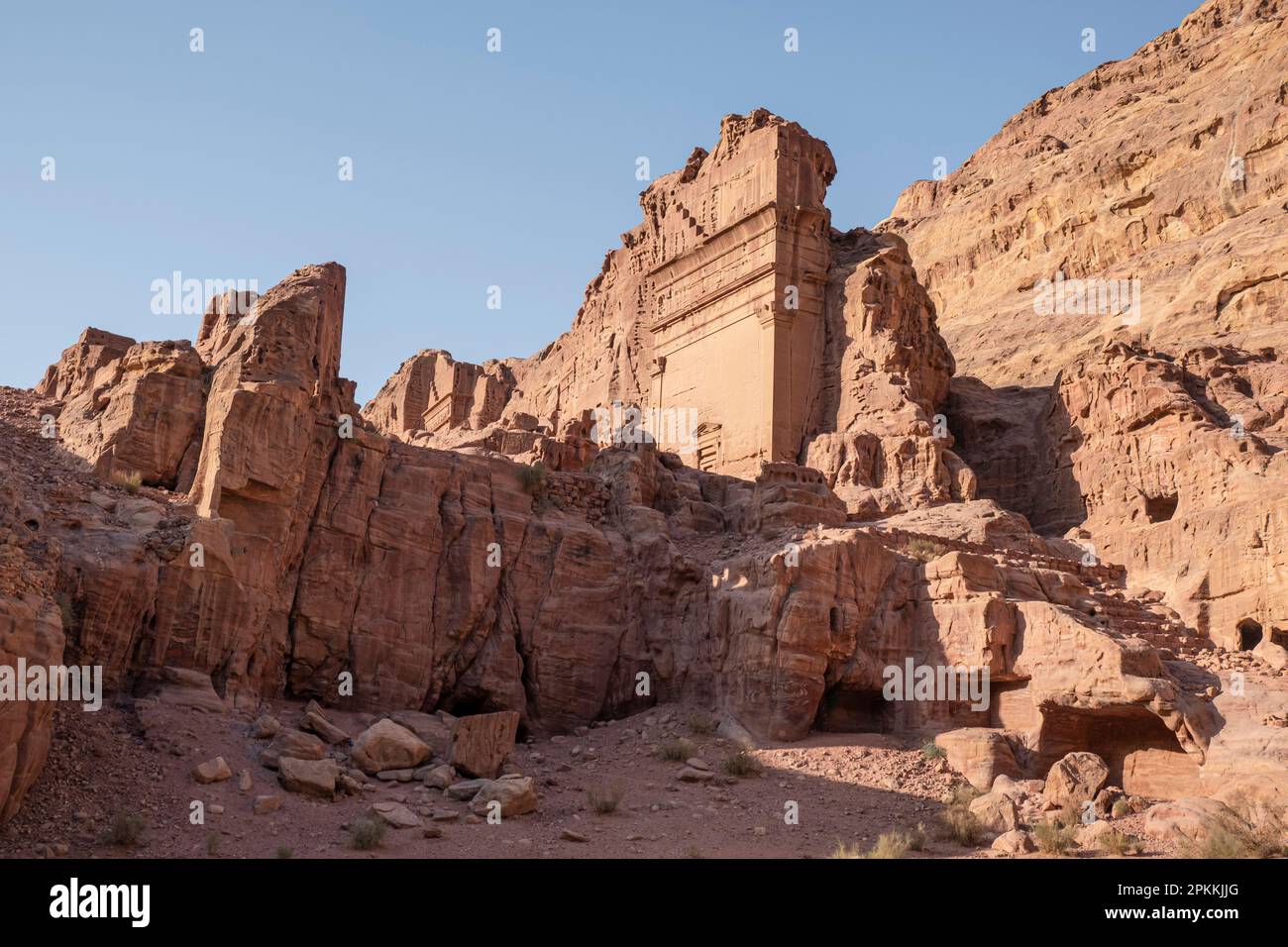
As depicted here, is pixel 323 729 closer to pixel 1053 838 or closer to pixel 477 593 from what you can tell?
pixel 477 593

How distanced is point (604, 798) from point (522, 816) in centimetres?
129

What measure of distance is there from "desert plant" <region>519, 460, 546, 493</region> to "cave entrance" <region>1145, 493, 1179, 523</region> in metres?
13.1

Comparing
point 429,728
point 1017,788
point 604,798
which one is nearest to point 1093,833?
point 1017,788

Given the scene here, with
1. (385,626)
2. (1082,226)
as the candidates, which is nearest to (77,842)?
(385,626)

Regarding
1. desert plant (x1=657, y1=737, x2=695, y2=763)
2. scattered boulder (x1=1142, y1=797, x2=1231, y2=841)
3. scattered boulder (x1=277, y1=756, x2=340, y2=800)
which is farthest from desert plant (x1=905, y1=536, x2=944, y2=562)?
scattered boulder (x1=277, y1=756, x2=340, y2=800)

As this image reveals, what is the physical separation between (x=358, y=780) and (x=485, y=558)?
245 inches

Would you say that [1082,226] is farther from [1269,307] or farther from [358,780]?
[358,780]

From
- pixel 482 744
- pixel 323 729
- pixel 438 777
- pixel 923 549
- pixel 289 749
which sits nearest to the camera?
pixel 289 749

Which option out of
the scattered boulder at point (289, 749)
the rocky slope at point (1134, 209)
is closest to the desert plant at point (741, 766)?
the scattered boulder at point (289, 749)

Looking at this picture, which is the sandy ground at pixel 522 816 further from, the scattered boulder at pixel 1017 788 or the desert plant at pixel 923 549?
the desert plant at pixel 923 549

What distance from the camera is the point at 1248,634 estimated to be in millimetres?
21984

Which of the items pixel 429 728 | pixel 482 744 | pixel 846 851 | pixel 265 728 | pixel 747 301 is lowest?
pixel 846 851

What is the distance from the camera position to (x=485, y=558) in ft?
71.9

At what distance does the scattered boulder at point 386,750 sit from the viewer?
55.7 feet
